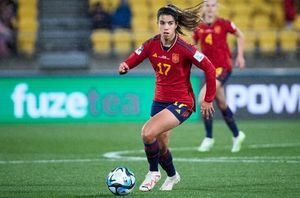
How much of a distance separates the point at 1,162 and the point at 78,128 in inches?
214

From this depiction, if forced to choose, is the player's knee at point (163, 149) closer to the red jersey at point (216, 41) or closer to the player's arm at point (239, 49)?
the red jersey at point (216, 41)

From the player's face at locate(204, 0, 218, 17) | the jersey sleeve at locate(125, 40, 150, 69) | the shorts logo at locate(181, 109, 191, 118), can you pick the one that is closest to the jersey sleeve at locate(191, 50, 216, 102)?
the shorts logo at locate(181, 109, 191, 118)

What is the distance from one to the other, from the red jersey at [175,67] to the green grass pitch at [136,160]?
1014 millimetres

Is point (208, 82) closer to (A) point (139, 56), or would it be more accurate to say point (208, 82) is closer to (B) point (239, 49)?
(A) point (139, 56)

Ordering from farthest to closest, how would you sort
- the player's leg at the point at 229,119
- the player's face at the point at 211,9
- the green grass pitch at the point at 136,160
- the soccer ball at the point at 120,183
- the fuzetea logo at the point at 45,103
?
the fuzetea logo at the point at 45,103
the player's face at the point at 211,9
the player's leg at the point at 229,119
the green grass pitch at the point at 136,160
the soccer ball at the point at 120,183

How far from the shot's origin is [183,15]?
30.3ft

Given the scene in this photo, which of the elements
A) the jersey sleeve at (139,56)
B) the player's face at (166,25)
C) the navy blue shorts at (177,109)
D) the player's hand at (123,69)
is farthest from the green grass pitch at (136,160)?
the player's face at (166,25)

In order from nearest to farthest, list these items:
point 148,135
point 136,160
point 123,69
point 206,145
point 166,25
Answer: point 148,135, point 166,25, point 123,69, point 136,160, point 206,145

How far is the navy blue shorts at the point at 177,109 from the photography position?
9109 mm

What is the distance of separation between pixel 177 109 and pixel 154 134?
0.41 metres

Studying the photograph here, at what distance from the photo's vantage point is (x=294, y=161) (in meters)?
11.9

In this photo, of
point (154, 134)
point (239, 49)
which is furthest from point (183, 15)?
point (239, 49)

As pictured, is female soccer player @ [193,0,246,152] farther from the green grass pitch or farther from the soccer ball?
the soccer ball

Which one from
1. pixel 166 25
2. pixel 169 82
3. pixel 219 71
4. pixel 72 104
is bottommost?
pixel 72 104
